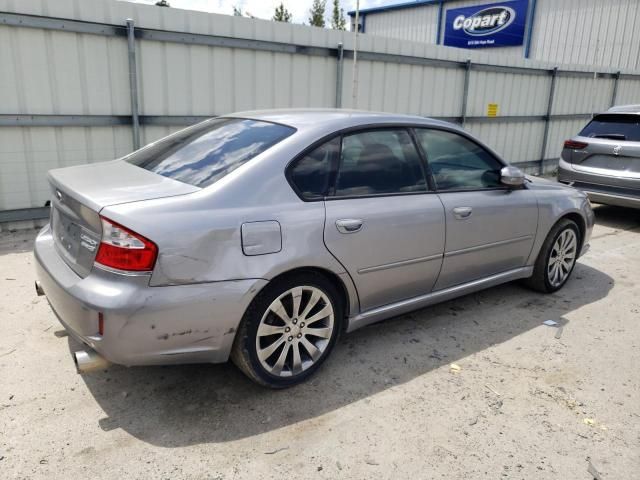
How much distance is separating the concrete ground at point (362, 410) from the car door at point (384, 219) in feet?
1.77

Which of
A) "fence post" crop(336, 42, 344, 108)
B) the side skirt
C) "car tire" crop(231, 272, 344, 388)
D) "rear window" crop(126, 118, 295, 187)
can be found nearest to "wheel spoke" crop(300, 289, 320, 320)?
"car tire" crop(231, 272, 344, 388)

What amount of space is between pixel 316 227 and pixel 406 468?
1.30 metres

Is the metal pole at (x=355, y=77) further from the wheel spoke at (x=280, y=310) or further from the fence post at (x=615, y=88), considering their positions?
the fence post at (x=615, y=88)

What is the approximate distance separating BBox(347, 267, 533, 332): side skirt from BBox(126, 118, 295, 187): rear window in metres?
1.20

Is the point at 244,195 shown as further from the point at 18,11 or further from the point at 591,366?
the point at 18,11

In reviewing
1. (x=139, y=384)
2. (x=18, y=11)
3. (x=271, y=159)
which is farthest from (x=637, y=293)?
(x=18, y=11)

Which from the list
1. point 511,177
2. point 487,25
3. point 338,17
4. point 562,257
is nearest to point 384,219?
point 511,177

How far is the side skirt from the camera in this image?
3346 millimetres

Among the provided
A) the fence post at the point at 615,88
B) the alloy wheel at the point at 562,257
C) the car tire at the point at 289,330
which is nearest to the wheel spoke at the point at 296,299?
the car tire at the point at 289,330

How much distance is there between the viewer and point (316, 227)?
9.61 ft

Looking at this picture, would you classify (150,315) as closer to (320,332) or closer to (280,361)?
(280,361)

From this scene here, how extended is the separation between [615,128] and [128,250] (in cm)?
722

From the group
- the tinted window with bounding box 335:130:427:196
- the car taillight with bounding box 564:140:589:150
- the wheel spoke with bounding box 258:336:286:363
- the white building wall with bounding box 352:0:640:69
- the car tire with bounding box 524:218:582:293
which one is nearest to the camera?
the wheel spoke with bounding box 258:336:286:363

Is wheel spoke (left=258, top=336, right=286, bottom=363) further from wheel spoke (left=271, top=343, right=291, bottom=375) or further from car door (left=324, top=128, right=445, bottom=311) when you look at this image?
car door (left=324, top=128, right=445, bottom=311)
